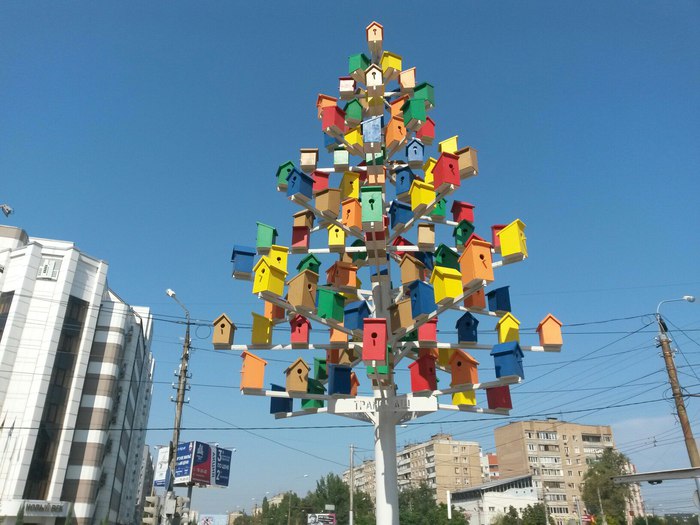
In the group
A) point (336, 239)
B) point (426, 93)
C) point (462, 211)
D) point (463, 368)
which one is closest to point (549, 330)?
point (463, 368)

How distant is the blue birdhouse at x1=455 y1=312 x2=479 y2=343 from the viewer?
8648 millimetres

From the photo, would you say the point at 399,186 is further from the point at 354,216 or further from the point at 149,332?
the point at 149,332

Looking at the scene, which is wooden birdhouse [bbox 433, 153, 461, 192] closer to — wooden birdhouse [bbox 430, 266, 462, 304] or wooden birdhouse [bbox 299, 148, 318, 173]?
wooden birdhouse [bbox 430, 266, 462, 304]

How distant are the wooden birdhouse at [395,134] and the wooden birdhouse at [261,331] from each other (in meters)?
4.05

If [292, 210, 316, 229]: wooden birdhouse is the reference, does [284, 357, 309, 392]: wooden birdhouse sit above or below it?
below

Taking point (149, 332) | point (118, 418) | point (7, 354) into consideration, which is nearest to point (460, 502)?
point (149, 332)

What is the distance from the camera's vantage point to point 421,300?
8.02 m

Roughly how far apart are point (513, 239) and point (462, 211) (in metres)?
1.70

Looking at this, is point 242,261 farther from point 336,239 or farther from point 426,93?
point 426,93

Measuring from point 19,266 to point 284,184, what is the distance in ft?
135

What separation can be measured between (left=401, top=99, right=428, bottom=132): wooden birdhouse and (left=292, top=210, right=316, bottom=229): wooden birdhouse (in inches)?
102

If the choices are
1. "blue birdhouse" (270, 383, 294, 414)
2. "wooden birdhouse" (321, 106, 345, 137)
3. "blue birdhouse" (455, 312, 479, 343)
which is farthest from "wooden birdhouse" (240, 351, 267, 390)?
"wooden birdhouse" (321, 106, 345, 137)

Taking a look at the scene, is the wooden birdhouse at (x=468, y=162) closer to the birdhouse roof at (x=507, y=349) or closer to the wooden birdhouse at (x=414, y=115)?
the wooden birdhouse at (x=414, y=115)

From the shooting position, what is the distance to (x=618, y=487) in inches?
2601
